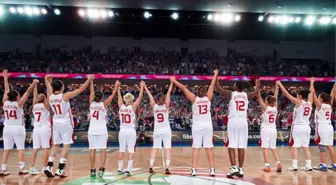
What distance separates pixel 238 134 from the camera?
676cm

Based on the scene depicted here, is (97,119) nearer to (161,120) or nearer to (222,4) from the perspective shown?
(161,120)

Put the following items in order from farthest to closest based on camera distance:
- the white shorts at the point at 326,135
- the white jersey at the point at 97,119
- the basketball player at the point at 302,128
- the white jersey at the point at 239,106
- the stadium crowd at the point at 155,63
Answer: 1. the stadium crowd at the point at 155,63
2. the white shorts at the point at 326,135
3. the basketball player at the point at 302,128
4. the white jersey at the point at 97,119
5. the white jersey at the point at 239,106

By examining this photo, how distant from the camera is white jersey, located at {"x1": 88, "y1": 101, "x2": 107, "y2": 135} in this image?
22.9ft

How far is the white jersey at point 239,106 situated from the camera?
684 centimetres

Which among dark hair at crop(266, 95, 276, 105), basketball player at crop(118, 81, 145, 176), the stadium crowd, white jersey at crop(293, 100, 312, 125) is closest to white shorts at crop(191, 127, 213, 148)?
basketball player at crop(118, 81, 145, 176)

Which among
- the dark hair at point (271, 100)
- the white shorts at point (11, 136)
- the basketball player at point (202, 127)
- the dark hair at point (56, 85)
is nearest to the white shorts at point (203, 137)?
the basketball player at point (202, 127)

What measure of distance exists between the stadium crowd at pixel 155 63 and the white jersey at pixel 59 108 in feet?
54.5

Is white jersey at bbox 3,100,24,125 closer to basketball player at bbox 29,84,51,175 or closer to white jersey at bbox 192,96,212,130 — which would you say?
basketball player at bbox 29,84,51,175

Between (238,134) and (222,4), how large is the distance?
1263 centimetres

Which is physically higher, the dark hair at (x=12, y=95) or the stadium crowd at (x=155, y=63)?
the stadium crowd at (x=155, y=63)

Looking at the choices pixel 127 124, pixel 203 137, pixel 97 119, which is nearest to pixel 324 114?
pixel 203 137

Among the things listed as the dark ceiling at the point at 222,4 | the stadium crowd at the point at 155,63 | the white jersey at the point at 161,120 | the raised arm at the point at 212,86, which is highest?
the dark ceiling at the point at 222,4

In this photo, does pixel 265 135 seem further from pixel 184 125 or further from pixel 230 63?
pixel 230 63

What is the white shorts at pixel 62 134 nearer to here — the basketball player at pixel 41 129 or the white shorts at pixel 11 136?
the basketball player at pixel 41 129
